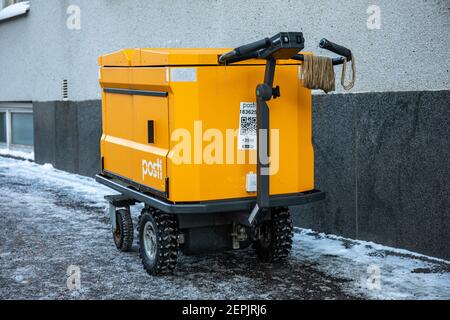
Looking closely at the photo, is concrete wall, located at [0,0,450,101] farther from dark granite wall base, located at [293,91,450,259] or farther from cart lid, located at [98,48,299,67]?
cart lid, located at [98,48,299,67]

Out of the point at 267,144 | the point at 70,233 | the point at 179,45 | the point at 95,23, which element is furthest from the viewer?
the point at 95,23

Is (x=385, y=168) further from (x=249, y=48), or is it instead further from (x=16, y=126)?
(x=16, y=126)

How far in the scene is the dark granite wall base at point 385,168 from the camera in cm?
575

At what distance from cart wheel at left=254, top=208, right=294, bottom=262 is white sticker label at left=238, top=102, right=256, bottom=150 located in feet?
2.66

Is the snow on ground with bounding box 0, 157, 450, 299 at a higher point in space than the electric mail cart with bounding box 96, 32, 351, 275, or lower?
lower

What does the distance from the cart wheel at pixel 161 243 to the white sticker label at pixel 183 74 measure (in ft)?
3.64

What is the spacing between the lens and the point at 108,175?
6.45m

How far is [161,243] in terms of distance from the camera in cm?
526

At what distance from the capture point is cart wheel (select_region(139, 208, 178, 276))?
5.28m

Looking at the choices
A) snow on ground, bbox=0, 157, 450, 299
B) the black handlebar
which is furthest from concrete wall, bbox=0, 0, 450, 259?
the black handlebar

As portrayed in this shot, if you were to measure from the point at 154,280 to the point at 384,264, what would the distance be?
1957 mm

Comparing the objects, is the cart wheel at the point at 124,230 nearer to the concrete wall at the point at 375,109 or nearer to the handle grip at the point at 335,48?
the concrete wall at the point at 375,109
